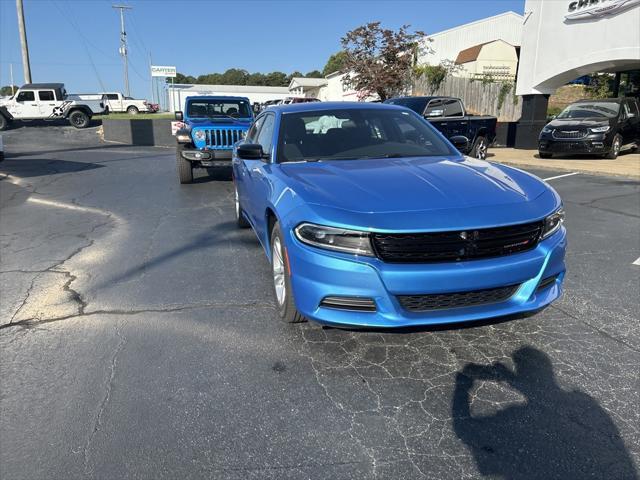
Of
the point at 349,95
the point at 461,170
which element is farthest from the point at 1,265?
the point at 349,95

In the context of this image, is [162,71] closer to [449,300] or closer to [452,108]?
[452,108]

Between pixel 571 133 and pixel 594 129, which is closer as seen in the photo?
Result: pixel 594 129

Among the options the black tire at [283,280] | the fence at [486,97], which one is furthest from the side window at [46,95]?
the black tire at [283,280]

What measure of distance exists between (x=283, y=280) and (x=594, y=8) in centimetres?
1578

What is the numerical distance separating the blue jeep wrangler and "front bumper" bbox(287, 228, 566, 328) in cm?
739

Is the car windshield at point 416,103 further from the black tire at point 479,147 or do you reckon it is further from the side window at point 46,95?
the side window at point 46,95

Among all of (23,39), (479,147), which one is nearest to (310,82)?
(23,39)

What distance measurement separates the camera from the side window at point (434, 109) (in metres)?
12.5

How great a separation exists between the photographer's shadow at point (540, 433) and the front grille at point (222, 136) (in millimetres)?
8420

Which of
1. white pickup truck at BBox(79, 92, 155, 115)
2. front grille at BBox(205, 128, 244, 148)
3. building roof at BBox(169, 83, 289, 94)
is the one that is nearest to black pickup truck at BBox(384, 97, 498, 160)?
front grille at BBox(205, 128, 244, 148)

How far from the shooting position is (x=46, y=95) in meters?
29.7

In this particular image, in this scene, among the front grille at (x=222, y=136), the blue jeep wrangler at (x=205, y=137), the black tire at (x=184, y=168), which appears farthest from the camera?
the black tire at (x=184, y=168)

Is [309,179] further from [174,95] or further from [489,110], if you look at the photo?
[174,95]

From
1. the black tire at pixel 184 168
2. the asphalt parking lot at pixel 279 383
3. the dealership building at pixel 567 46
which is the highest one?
the dealership building at pixel 567 46
